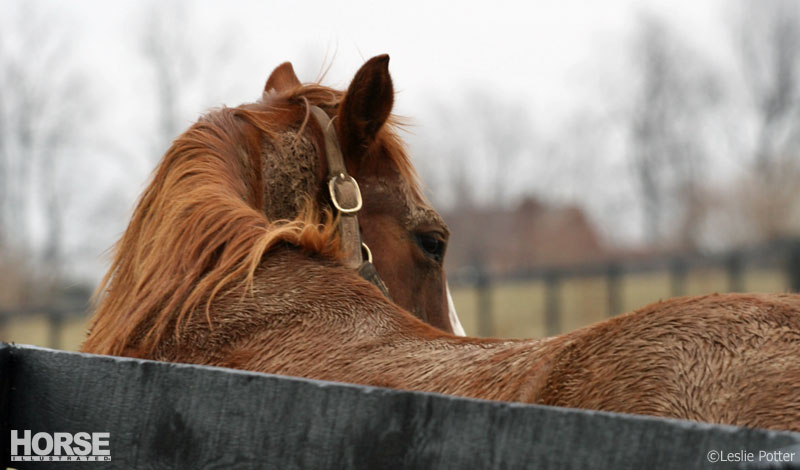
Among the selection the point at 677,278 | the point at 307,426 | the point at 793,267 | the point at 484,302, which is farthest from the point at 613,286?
the point at 307,426

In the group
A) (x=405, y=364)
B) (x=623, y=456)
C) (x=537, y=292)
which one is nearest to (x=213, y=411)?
(x=405, y=364)

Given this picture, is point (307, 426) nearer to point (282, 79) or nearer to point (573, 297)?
point (282, 79)

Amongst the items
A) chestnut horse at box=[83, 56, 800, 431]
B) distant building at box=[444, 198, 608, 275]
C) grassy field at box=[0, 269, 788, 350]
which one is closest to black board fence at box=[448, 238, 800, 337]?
grassy field at box=[0, 269, 788, 350]

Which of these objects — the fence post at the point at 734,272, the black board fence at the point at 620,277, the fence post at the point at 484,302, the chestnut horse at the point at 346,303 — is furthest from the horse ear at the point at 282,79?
the fence post at the point at 734,272

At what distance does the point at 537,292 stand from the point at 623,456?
17.4 meters

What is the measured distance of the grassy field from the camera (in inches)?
656

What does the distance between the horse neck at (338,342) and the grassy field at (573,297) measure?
13.8 metres

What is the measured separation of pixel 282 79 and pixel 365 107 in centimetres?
65

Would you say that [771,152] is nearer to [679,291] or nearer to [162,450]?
[679,291]

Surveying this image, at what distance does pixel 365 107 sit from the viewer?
255 centimetres

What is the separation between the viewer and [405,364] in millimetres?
1654

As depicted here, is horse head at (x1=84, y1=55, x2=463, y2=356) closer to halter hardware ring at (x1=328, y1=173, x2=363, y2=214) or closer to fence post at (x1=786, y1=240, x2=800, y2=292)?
halter hardware ring at (x1=328, y1=173, x2=363, y2=214)

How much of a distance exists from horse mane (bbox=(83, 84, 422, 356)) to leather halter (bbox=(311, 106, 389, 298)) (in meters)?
0.04

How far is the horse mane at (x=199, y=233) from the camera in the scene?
191cm
